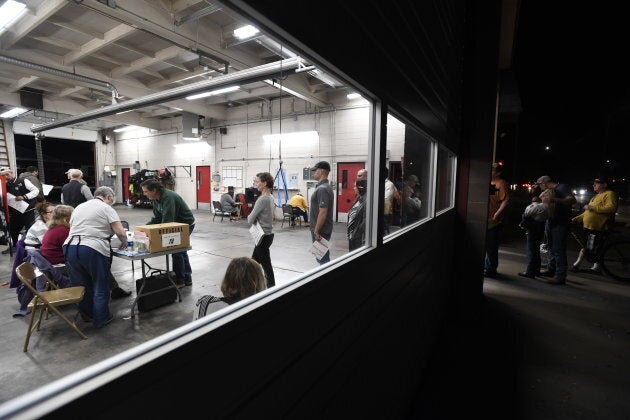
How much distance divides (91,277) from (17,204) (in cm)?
412

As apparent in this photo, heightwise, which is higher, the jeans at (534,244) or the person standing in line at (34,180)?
the person standing in line at (34,180)

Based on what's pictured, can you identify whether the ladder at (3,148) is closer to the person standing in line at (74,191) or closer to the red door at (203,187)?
the red door at (203,187)

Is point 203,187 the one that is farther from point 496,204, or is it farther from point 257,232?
point 496,204

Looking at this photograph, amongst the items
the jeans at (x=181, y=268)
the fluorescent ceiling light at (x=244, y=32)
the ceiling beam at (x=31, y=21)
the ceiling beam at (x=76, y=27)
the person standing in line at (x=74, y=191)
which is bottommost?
the jeans at (x=181, y=268)

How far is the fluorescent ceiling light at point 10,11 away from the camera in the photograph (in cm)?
376

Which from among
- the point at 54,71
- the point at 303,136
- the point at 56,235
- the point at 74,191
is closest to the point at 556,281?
the point at 56,235

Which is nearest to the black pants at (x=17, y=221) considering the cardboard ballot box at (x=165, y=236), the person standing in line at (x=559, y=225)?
the cardboard ballot box at (x=165, y=236)

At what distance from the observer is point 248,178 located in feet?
40.4

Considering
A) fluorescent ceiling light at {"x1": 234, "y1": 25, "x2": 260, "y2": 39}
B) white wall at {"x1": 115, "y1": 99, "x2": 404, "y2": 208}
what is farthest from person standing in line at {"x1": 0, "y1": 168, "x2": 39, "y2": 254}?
white wall at {"x1": 115, "y1": 99, "x2": 404, "y2": 208}

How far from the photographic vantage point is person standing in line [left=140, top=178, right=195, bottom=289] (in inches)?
161

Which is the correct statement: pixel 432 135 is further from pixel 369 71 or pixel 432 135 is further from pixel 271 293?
pixel 271 293

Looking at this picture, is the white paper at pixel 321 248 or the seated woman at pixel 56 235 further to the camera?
the seated woman at pixel 56 235

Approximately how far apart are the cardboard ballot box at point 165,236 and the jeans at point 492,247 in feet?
14.9

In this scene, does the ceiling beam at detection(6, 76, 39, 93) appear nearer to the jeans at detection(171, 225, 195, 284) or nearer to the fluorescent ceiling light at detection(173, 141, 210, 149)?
the fluorescent ceiling light at detection(173, 141, 210, 149)
